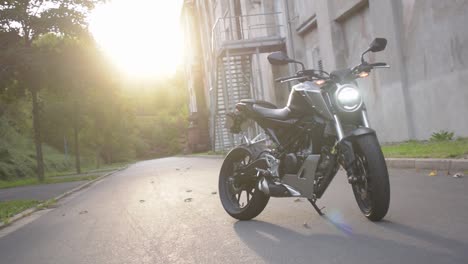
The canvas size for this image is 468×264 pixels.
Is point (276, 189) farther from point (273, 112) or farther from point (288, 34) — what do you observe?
point (288, 34)

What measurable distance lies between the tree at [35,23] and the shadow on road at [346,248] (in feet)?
57.6

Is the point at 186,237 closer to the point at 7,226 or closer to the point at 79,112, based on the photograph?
the point at 7,226

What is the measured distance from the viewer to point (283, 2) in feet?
66.3

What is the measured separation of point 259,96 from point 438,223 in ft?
68.1

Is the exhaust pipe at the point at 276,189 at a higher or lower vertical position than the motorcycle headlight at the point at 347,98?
lower

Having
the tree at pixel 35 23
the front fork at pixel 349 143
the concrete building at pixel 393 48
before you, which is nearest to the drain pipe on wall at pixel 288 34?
the concrete building at pixel 393 48

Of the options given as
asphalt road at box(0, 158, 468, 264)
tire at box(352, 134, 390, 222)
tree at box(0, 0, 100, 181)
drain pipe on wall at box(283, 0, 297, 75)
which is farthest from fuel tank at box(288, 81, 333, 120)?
tree at box(0, 0, 100, 181)

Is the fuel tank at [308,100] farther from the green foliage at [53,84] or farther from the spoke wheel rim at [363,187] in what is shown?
the green foliage at [53,84]

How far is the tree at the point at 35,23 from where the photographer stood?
65.9 ft

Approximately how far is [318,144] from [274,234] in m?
0.87

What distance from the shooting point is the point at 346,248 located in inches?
155

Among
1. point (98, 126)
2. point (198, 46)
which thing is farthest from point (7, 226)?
point (198, 46)

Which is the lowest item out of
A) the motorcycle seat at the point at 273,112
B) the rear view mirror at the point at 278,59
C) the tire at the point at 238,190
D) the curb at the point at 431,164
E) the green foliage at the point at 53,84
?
the curb at the point at 431,164

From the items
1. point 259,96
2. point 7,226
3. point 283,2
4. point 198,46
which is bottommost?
point 7,226
